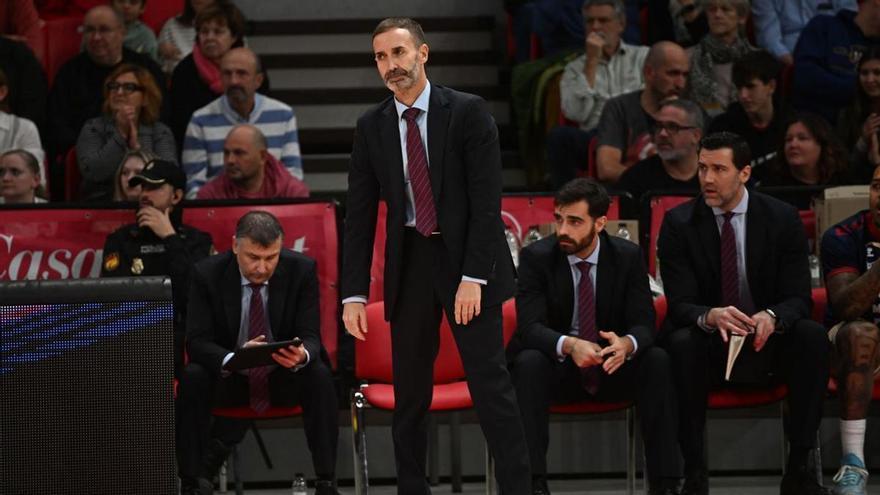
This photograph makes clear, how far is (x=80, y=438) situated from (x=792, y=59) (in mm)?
5944

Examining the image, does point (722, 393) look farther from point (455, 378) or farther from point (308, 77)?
point (308, 77)

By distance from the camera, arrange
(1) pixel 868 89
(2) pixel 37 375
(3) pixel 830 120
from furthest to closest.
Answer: (3) pixel 830 120, (1) pixel 868 89, (2) pixel 37 375

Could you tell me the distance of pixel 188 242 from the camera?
666 cm

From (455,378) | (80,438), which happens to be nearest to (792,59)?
(455,378)

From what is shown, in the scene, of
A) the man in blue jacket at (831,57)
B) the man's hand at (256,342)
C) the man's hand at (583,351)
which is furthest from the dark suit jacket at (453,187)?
the man in blue jacket at (831,57)

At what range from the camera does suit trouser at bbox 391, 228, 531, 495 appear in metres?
4.76

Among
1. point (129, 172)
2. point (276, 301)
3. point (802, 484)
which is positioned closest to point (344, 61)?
point (129, 172)

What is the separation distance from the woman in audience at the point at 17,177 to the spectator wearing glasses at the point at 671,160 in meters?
2.95

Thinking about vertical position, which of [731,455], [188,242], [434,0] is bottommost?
[731,455]

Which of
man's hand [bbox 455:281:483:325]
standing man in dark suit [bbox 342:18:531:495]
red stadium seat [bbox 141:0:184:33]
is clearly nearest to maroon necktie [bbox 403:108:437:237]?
standing man in dark suit [bbox 342:18:531:495]

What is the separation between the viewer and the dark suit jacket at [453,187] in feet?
15.5

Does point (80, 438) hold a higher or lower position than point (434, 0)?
lower

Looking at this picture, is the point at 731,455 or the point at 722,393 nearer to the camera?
the point at 722,393

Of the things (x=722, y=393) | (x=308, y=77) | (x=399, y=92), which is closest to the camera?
(x=399, y=92)
